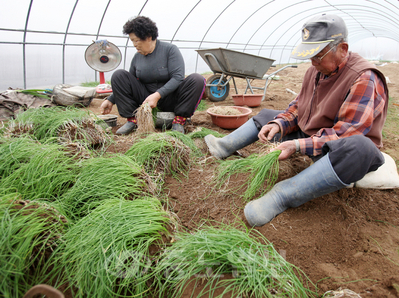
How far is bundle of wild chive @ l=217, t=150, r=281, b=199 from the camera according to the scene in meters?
1.32

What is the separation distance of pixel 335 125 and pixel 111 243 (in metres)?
1.26

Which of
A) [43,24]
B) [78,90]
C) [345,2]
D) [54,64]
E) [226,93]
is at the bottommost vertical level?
[226,93]

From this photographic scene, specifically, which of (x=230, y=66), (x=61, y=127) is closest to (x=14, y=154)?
(x=61, y=127)

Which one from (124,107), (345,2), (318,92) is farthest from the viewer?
(345,2)

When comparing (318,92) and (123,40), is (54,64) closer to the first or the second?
(123,40)

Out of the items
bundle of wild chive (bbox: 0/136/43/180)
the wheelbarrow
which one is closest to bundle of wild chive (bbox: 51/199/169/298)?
bundle of wild chive (bbox: 0/136/43/180)

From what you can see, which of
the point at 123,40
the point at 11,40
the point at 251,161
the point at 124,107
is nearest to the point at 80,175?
the point at 251,161

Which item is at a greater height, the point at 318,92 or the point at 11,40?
the point at 11,40

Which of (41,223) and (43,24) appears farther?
(43,24)

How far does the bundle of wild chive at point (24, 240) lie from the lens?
0.75m

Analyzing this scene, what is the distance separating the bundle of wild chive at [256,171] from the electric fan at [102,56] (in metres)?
3.93

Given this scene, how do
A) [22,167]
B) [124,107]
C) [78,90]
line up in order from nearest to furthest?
1. [22,167]
2. [124,107]
3. [78,90]

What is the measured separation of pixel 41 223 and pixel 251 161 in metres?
1.18

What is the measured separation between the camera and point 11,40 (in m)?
4.86
